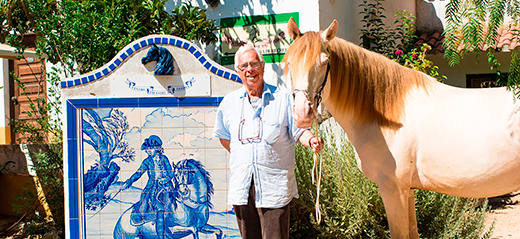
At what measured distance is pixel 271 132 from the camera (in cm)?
229

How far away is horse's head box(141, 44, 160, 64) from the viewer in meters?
3.30

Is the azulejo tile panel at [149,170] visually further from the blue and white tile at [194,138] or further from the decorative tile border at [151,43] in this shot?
the decorative tile border at [151,43]

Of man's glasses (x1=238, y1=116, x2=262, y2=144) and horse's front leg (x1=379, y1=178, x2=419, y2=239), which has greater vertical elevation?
man's glasses (x1=238, y1=116, x2=262, y2=144)

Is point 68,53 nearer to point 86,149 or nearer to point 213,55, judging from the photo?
point 86,149

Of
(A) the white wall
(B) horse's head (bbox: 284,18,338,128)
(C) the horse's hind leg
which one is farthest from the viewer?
(A) the white wall

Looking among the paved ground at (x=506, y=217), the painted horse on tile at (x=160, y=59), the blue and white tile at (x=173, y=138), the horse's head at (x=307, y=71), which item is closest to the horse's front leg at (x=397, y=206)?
the horse's head at (x=307, y=71)

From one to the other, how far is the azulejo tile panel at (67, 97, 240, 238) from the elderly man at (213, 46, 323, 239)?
1.04 metres

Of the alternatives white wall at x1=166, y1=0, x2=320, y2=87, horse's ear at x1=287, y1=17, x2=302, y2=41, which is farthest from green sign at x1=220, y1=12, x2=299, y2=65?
horse's ear at x1=287, y1=17, x2=302, y2=41

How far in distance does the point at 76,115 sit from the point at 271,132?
2003mm

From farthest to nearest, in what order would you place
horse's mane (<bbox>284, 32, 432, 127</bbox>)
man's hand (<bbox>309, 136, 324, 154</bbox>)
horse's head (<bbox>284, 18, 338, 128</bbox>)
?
horse's mane (<bbox>284, 32, 432, 127</bbox>) → man's hand (<bbox>309, 136, 324, 154</bbox>) → horse's head (<bbox>284, 18, 338, 128</bbox>)

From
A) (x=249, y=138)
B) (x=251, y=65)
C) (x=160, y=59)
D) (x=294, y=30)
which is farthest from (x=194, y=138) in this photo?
(x=294, y=30)

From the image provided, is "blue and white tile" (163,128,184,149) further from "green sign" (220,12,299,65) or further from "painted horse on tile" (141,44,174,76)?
"green sign" (220,12,299,65)

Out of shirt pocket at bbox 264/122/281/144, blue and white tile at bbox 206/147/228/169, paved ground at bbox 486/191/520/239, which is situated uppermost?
shirt pocket at bbox 264/122/281/144

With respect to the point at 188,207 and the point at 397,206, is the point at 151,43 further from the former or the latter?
the point at 397,206
